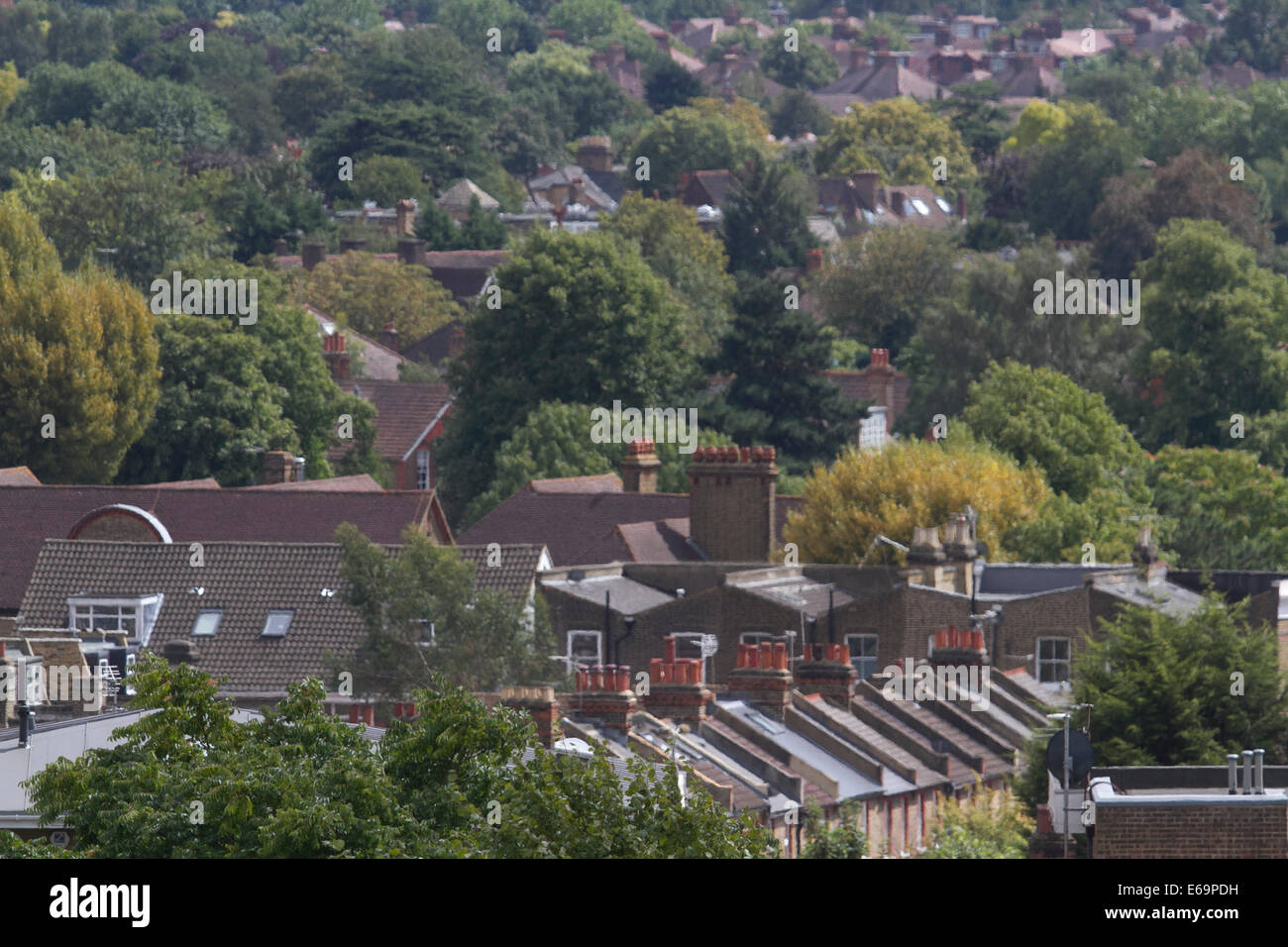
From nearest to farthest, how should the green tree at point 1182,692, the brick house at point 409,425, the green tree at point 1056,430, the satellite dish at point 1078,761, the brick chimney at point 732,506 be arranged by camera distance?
1. the satellite dish at point 1078,761
2. the green tree at point 1182,692
3. the brick chimney at point 732,506
4. the green tree at point 1056,430
5. the brick house at point 409,425

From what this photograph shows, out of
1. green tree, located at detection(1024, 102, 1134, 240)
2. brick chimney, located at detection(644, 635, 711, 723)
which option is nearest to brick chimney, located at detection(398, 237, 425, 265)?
green tree, located at detection(1024, 102, 1134, 240)

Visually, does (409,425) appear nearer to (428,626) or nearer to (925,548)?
(925,548)

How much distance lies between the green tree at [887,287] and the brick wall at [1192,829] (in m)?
97.3

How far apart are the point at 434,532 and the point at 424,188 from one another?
314ft

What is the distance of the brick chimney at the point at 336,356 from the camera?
295ft

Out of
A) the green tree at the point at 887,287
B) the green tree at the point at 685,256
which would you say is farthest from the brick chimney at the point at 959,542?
the green tree at the point at 887,287

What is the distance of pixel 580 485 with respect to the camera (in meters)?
64.4

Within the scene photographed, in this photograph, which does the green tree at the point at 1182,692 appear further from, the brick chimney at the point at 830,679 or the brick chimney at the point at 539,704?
the brick chimney at the point at 539,704

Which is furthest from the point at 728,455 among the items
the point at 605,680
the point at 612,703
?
the point at 612,703

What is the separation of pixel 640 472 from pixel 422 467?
23615mm

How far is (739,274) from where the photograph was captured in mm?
121375

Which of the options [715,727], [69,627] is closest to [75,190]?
[69,627]

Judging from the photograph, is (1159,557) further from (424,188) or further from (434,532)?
(424,188)
